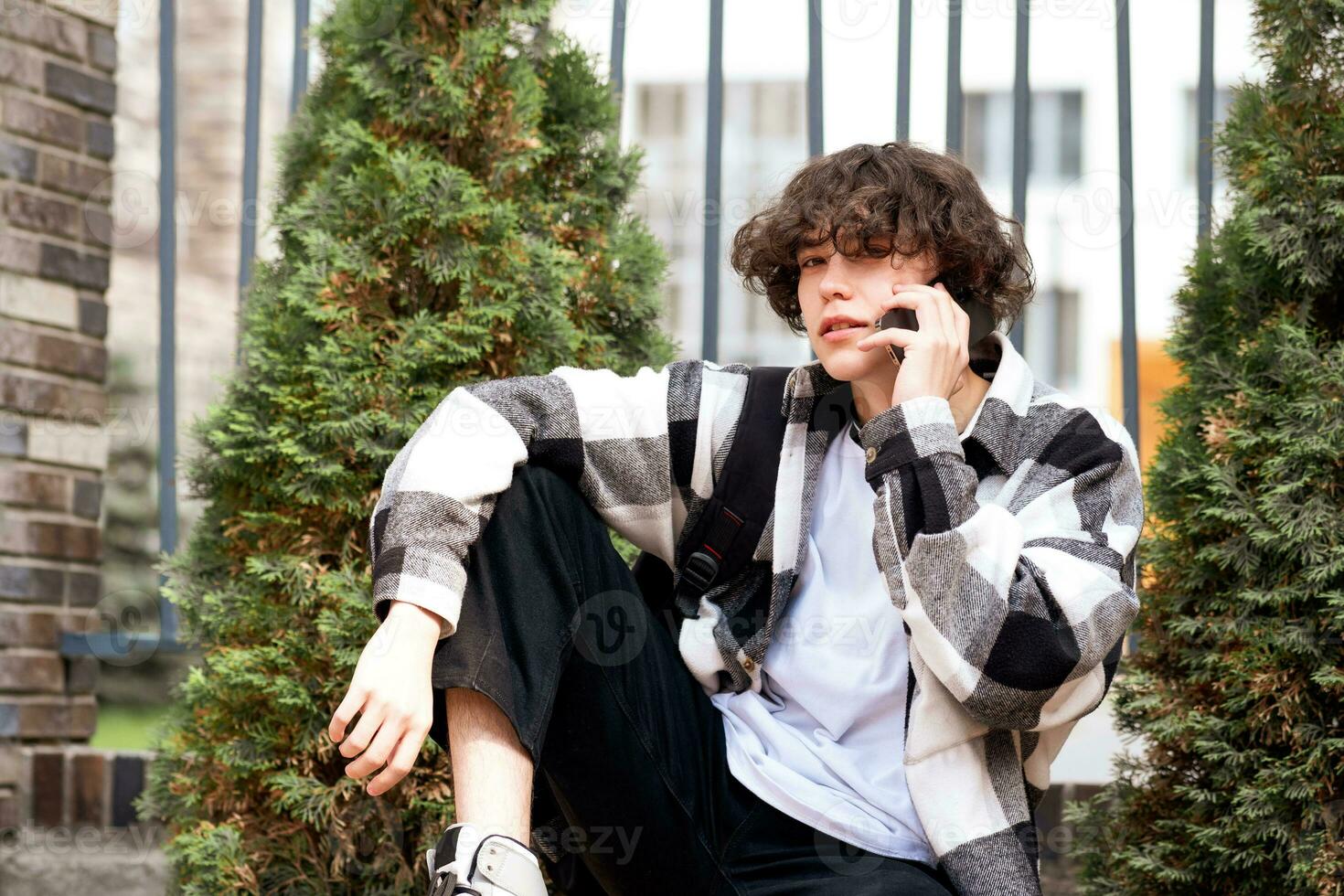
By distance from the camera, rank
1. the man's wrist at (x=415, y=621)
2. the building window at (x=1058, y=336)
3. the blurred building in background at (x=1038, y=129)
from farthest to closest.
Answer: the building window at (x=1058, y=336)
the blurred building in background at (x=1038, y=129)
the man's wrist at (x=415, y=621)

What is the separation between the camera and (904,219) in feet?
6.61

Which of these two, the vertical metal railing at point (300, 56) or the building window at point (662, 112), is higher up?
the building window at point (662, 112)

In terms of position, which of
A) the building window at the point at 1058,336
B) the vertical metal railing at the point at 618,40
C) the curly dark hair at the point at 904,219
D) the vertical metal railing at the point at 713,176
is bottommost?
the curly dark hair at the point at 904,219

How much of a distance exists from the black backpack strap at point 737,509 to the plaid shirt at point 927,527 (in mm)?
19

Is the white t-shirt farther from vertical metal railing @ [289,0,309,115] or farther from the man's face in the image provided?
vertical metal railing @ [289,0,309,115]

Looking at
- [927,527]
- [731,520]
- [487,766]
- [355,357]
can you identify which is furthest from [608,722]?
[355,357]

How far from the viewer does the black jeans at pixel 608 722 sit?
5.87 ft

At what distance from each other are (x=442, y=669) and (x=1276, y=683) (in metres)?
1.42

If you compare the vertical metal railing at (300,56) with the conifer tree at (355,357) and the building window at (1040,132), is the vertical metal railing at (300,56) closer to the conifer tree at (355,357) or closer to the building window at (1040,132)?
the conifer tree at (355,357)

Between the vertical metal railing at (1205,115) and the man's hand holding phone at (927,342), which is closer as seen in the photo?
the man's hand holding phone at (927,342)

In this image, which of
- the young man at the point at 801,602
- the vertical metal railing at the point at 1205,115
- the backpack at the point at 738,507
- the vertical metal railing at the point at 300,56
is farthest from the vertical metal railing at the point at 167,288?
the vertical metal railing at the point at 1205,115

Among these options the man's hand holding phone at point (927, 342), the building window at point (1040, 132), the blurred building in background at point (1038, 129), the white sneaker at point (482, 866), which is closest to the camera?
the white sneaker at point (482, 866)

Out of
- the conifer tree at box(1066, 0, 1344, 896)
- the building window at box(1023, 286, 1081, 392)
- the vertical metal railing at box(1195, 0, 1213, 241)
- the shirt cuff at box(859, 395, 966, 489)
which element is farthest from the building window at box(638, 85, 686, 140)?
the shirt cuff at box(859, 395, 966, 489)

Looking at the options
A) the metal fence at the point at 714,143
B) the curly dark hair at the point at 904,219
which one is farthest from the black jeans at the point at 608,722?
the metal fence at the point at 714,143
